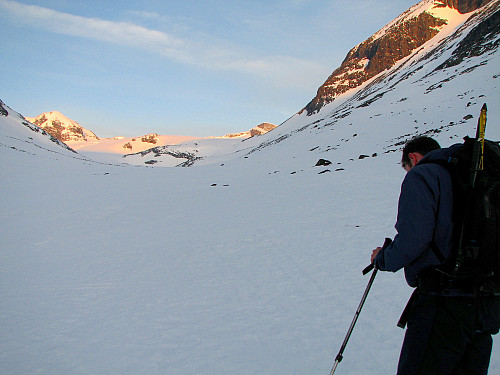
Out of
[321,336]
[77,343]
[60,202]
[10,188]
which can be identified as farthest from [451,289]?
[10,188]

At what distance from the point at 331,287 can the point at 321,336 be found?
1.84m

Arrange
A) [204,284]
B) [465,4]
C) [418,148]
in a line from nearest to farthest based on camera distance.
A: [418,148] → [204,284] → [465,4]

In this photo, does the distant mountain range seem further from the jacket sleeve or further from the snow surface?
the jacket sleeve

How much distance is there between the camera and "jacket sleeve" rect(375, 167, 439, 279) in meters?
2.38

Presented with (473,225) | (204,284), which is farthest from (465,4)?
(473,225)

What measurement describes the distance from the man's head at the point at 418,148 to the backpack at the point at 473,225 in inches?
18.7

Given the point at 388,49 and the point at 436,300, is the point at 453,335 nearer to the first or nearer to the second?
the point at 436,300

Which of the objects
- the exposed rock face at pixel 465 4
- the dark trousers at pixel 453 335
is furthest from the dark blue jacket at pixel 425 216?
the exposed rock face at pixel 465 4

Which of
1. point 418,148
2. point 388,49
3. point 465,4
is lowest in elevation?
point 418,148

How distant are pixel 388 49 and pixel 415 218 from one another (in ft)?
470

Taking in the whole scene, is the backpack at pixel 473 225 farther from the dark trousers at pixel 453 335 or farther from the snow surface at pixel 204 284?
the snow surface at pixel 204 284

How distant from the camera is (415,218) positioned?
241 cm

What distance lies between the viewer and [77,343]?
5344mm

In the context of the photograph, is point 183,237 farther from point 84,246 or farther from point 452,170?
point 452,170
